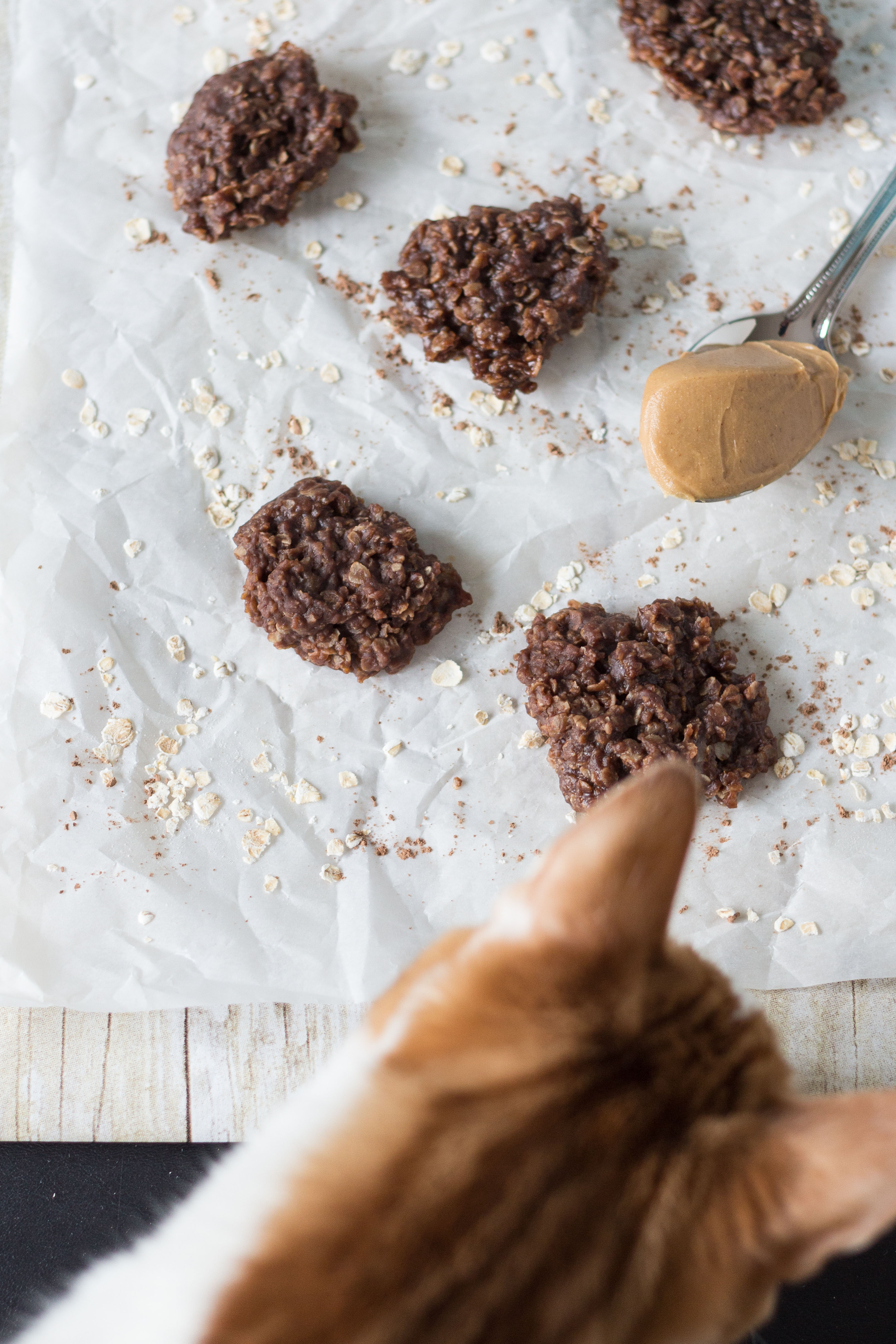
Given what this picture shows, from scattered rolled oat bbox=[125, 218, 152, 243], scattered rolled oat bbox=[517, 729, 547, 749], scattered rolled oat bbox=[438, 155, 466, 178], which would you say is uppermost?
scattered rolled oat bbox=[438, 155, 466, 178]

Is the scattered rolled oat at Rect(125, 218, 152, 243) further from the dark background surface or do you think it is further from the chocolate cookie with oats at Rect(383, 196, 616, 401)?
the dark background surface

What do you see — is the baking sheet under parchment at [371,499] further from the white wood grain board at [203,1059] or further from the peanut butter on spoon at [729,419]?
the peanut butter on spoon at [729,419]

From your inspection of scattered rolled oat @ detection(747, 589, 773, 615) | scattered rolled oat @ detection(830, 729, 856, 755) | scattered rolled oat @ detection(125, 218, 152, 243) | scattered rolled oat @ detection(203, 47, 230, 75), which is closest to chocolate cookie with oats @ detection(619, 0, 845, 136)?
scattered rolled oat @ detection(203, 47, 230, 75)

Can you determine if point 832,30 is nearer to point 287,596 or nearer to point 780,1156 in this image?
point 287,596

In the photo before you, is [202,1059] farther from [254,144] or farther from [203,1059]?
[254,144]

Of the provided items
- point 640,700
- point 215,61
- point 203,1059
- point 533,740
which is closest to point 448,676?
point 533,740

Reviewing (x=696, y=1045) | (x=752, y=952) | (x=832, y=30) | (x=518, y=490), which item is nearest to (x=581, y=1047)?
(x=696, y=1045)
